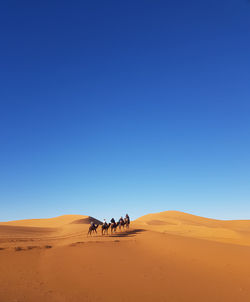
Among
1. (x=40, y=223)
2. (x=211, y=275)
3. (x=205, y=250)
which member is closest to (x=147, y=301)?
(x=211, y=275)

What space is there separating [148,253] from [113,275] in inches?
177

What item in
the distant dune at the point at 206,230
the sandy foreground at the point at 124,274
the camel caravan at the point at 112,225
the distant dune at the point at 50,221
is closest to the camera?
the sandy foreground at the point at 124,274

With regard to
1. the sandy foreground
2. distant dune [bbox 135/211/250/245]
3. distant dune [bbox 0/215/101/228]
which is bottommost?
the sandy foreground

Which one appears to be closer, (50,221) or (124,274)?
(124,274)

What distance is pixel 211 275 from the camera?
28.0ft

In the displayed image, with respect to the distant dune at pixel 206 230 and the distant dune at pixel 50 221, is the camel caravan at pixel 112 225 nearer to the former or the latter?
the distant dune at pixel 206 230

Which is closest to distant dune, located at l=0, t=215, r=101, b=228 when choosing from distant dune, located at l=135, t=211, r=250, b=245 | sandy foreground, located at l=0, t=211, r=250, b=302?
distant dune, located at l=135, t=211, r=250, b=245

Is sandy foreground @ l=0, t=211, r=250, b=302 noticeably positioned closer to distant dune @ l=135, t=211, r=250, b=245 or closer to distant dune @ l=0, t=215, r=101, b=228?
distant dune @ l=135, t=211, r=250, b=245

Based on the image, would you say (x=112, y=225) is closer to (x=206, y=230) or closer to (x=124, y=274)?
(x=206, y=230)

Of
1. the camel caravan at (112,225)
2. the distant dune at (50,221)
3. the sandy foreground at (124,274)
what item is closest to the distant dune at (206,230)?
the camel caravan at (112,225)

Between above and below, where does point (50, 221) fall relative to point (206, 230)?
above

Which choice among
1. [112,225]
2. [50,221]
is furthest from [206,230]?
[50,221]

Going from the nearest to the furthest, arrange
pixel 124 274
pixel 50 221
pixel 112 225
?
pixel 124 274, pixel 112 225, pixel 50 221

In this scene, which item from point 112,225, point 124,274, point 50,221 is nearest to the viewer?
point 124,274
